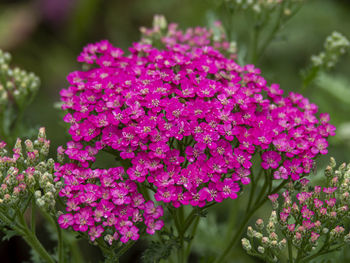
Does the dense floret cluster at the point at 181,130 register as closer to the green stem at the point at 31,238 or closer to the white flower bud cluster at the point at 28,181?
the white flower bud cluster at the point at 28,181

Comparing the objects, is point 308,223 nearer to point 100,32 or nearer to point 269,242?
point 269,242

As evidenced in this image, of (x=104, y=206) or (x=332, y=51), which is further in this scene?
(x=332, y=51)

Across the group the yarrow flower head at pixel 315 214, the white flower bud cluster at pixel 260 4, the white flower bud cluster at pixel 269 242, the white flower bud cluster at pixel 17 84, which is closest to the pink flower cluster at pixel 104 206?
the white flower bud cluster at pixel 269 242

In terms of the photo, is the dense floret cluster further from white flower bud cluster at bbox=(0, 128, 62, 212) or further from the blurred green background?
the blurred green background

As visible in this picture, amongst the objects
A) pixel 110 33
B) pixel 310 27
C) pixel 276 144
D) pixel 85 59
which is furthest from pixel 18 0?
pixel 276 144

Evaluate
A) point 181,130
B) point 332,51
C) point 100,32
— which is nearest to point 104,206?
point 181,130
